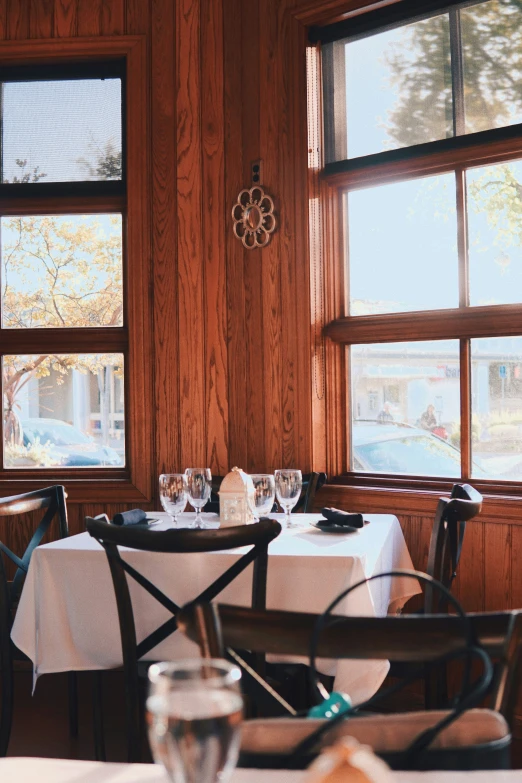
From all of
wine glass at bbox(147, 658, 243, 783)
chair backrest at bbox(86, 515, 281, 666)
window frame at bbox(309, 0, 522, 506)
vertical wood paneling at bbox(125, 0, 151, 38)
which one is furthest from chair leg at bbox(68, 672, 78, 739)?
vertical wood paneling at bbox(125, 0, 151, 38)

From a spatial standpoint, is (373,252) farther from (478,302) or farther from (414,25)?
(414,25)

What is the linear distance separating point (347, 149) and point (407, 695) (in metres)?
2.23

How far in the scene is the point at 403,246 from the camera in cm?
331

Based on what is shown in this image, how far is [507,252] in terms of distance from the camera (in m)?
3.04

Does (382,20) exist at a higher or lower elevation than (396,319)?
higher

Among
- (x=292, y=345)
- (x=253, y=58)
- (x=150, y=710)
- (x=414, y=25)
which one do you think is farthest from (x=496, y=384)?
(x=150, y=710)

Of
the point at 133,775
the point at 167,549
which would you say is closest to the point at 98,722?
the point at 167,549

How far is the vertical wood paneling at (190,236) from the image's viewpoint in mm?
3512

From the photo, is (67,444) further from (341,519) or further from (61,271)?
(341,519)

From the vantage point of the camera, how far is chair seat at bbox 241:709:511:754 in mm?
832

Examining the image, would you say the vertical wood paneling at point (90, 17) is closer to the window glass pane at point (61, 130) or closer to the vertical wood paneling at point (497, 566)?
the window glass pane at point (61, 130)

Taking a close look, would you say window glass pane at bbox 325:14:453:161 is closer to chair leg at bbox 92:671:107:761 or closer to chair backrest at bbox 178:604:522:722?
chair leg at bbox 92:671:107:761

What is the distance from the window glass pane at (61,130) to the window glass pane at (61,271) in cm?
21

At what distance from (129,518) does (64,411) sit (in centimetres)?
140
